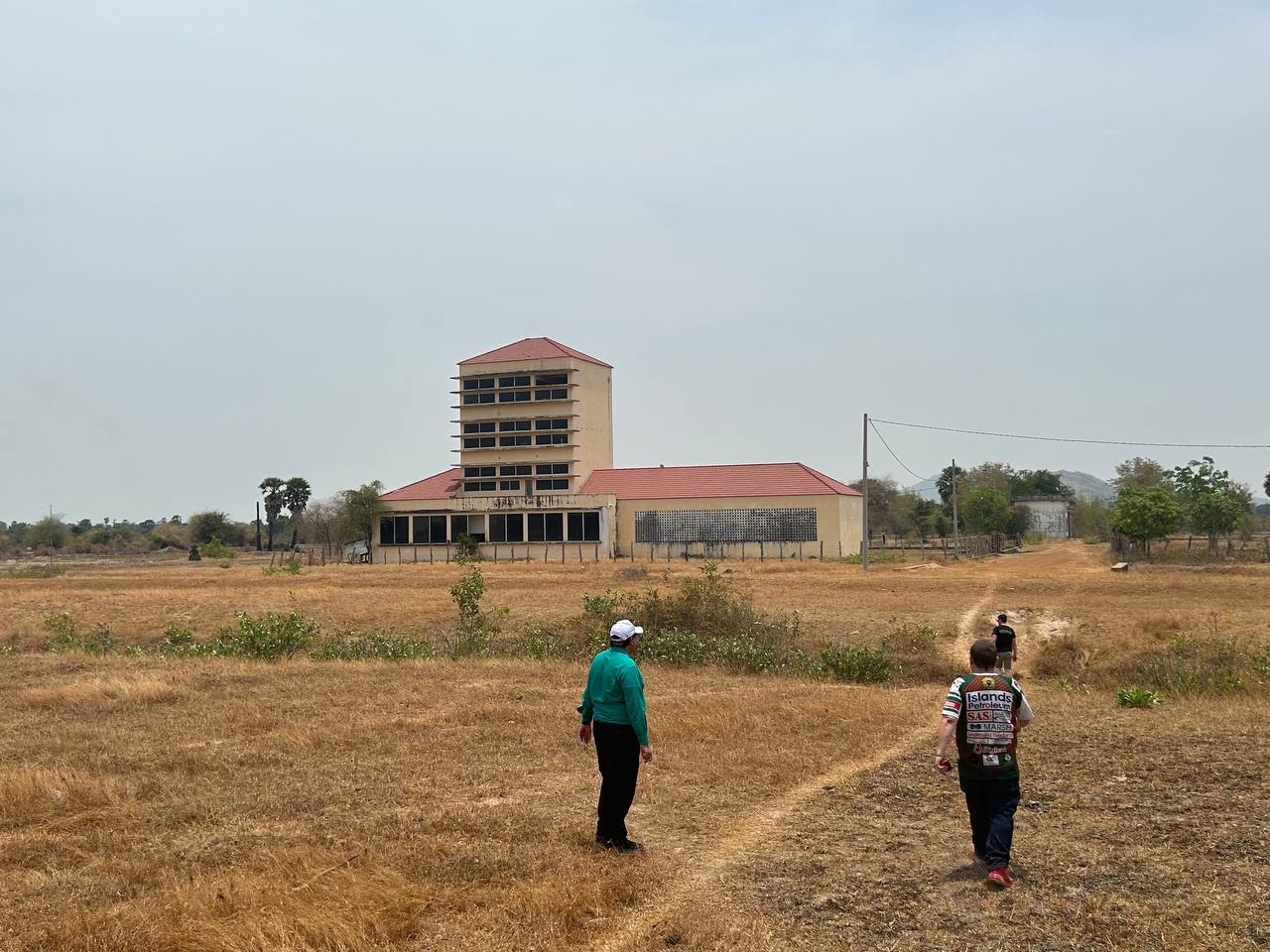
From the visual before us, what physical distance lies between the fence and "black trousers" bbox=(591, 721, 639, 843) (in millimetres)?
44954

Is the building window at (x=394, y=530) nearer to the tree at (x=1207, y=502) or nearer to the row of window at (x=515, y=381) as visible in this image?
the row of window at (x=515, y=381)

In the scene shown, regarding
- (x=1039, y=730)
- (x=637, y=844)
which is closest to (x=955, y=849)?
(x=637, y=844)

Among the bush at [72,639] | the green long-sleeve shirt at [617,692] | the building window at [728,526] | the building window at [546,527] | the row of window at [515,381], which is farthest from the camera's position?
the row of window at [515,381]

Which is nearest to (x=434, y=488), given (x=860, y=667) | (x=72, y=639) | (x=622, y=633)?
(x=72, y=639)

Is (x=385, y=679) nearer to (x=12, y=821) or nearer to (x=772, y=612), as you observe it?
(x=12, y=821)

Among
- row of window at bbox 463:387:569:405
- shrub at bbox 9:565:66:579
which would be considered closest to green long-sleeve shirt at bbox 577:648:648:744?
shrub at bbox 9:565:66:579

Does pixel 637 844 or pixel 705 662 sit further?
pixel 705 662

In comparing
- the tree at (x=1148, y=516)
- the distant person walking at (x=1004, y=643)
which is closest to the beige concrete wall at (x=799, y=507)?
the tree at (x=1148, y=516)

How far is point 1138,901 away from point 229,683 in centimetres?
1432

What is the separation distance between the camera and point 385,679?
18.2 m

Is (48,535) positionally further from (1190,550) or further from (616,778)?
(616,778)

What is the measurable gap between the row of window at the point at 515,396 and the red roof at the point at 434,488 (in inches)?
209

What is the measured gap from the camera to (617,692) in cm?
856

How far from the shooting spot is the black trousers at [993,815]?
7.46 metres
